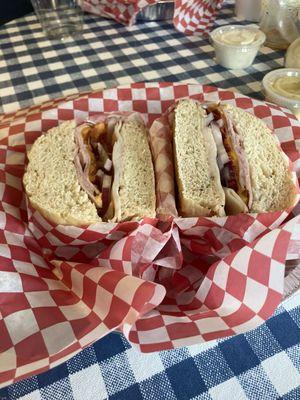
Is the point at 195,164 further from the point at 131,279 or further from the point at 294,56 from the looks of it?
the point at 294,56

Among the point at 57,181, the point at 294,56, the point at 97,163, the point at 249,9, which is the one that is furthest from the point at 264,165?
the point at 249,9

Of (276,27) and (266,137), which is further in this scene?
(276,27)

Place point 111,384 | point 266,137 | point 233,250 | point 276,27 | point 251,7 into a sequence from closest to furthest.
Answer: point 111,384 → point 233,250 → point 266,137 → point 276,27 → point 251,7

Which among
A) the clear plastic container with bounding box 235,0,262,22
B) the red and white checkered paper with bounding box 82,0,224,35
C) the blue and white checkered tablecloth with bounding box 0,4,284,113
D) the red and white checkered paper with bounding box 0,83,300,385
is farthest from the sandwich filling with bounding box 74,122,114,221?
the clear plastic container with bounding box 235,0,262,22

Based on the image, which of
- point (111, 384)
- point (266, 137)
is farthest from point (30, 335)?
point (266, 137)

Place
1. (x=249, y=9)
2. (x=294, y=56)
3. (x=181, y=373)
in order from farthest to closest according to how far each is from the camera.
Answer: (x=249, y=9)
(x=294, y=56)
(x=181, y=373)

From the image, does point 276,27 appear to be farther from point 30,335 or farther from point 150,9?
point 30,335

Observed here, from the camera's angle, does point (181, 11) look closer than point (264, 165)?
No

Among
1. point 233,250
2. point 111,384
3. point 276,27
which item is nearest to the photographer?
point 111,384
